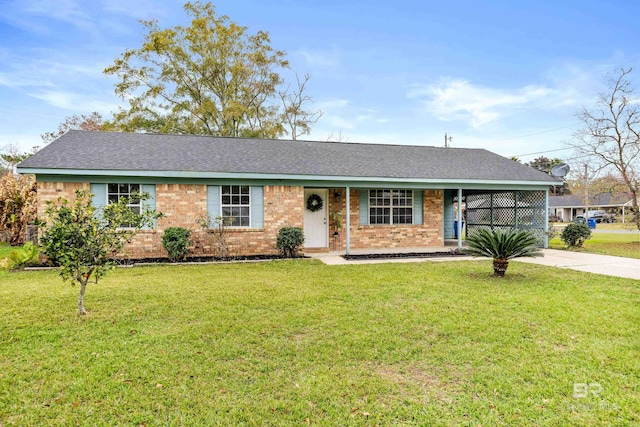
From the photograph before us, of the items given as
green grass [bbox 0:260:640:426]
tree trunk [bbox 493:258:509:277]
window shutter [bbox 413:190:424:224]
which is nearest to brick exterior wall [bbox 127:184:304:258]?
green grass [bbox 0:260:640:426]

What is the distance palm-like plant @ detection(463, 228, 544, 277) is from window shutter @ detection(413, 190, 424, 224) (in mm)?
5571

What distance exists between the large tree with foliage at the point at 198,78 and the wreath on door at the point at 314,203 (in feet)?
44.0

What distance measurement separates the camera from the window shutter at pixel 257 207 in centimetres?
1089

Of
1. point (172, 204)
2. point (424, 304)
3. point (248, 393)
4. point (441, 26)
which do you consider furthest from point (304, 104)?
point (248, 393)

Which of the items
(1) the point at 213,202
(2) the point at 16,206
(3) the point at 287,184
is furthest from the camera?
(2) the point at 16,206

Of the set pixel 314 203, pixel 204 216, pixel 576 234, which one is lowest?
pixel 576 234

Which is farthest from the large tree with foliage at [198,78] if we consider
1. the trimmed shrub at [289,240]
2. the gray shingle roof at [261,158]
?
the trimmed shrub at [289,240]

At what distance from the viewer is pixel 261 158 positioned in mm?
11797

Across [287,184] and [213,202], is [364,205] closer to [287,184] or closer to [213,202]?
[287,184]

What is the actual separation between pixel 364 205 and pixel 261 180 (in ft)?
13.1

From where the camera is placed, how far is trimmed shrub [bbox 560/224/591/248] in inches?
487

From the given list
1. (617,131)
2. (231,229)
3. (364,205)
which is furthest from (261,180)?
(617,131)

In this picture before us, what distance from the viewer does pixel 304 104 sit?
27281mm

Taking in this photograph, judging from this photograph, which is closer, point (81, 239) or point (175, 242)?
point (81, 239)
